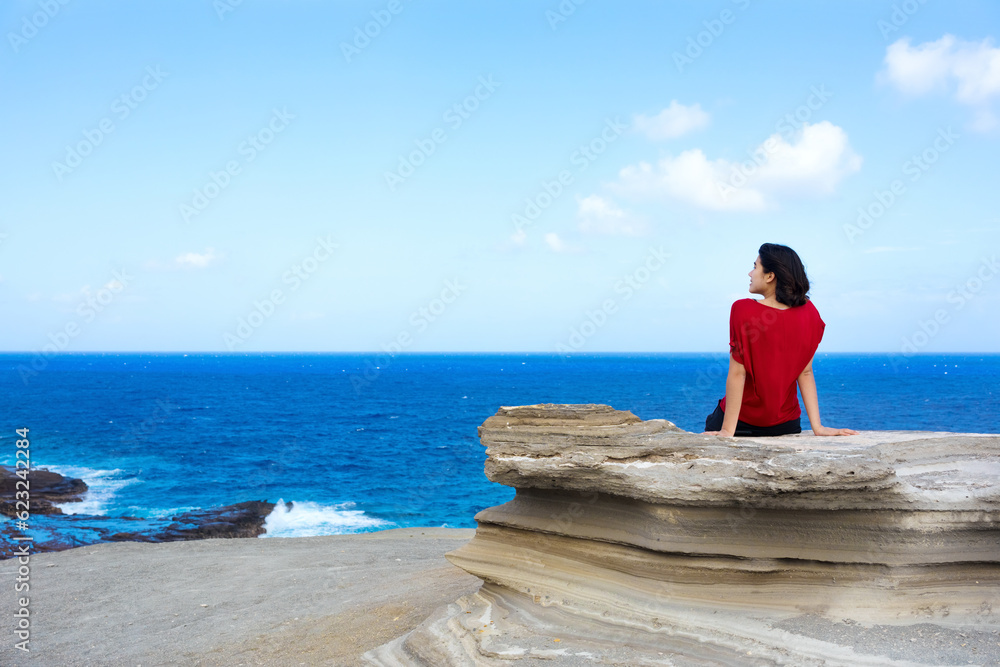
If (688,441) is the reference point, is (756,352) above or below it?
above

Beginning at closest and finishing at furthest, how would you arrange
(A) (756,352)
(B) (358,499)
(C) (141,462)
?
(A) (756,352) → (B) (358,499) → (C) (141,462)

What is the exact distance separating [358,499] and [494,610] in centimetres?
2229

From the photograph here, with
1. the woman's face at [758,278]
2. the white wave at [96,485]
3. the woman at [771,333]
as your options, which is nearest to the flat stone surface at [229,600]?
the woman at [771,333]

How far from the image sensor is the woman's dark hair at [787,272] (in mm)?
5949

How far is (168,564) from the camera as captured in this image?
42.0 ft

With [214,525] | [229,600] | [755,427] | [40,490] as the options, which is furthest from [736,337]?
[40,490]

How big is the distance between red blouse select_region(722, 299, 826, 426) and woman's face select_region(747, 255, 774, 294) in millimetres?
127

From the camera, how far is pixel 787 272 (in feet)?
19.5

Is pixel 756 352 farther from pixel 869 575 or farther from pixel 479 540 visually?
pixel 479 540

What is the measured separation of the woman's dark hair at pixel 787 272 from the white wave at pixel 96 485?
24.5m

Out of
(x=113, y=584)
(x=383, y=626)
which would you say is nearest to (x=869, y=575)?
(x=383, y=626)

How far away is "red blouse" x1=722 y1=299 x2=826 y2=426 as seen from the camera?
598 centimetres

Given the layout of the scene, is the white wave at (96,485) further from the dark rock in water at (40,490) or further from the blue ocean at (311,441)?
the dark rock in water at (40,490)

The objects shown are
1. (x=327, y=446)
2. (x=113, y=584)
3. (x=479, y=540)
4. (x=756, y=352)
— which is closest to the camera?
(x=756, y=352)
